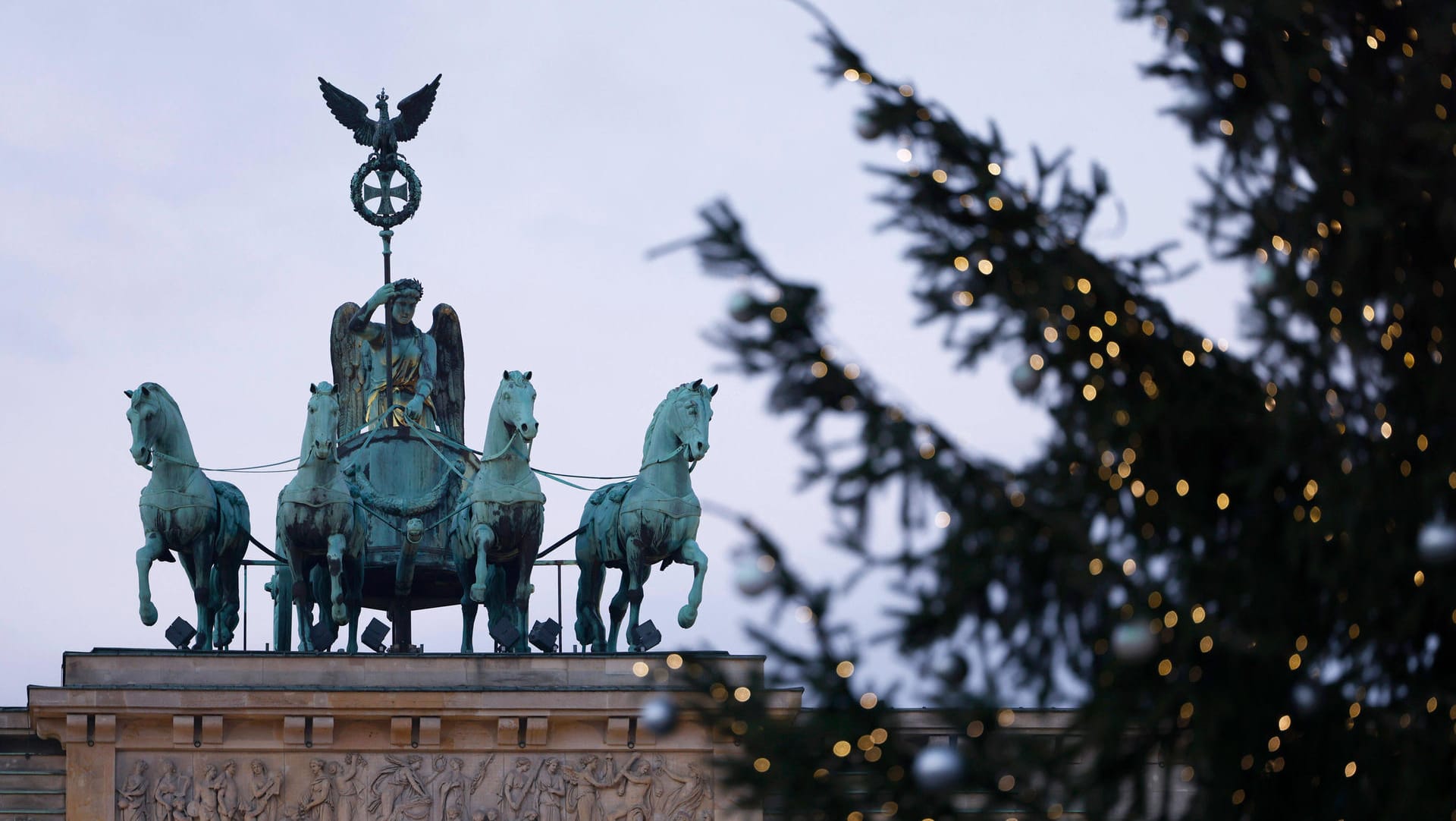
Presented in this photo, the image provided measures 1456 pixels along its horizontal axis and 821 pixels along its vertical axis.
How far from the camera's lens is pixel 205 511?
21.4m

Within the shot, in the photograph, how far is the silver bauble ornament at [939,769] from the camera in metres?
5.31

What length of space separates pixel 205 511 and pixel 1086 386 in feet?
53.7

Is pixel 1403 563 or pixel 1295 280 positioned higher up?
pixel 1295 280

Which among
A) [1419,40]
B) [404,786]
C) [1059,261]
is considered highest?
[404,786]

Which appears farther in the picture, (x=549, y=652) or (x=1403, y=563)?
(x=549, y=652)

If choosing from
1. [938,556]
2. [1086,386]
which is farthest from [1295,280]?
[938,556]

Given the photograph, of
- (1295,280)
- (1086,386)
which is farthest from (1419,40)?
(1086,386)

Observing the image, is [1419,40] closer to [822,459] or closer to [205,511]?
[822,459]

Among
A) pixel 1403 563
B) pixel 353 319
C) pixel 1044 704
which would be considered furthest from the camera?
pixel 353 319

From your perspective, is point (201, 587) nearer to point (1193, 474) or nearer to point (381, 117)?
point (381, 117)

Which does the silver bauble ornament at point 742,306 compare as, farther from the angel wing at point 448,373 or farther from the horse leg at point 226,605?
the angel wing at point 448,373

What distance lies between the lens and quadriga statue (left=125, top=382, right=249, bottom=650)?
21.4 meters

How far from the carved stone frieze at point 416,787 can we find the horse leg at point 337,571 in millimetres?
1194

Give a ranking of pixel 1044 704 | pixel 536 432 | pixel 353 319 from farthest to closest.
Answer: pixel 353 319
pixel 536 432
pixel 1044 704
